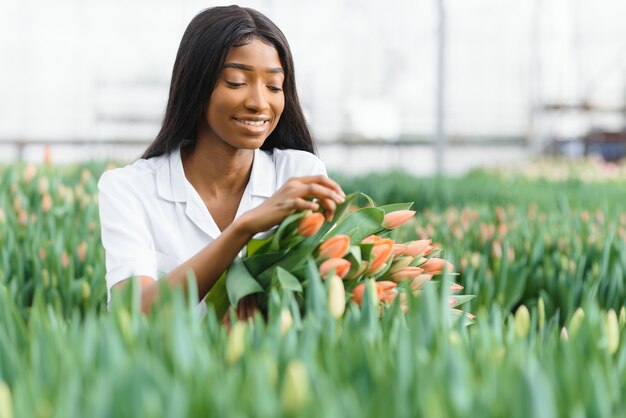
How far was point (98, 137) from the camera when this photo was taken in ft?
42.9

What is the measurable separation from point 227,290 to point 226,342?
0.28 m

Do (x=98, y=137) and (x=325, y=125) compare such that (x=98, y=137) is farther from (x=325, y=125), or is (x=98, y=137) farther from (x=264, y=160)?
(x=264, y=160)


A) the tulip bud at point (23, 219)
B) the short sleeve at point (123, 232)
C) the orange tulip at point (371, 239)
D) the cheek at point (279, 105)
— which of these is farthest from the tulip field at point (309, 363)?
the tulip bud at point (23, 219)

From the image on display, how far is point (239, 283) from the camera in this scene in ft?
4.65

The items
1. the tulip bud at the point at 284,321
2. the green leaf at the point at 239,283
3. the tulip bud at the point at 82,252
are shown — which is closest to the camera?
the tulip bud at the point at 284,321

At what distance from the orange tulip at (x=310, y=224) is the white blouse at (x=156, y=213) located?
40 centimetres

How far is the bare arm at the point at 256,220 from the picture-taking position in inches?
54.6

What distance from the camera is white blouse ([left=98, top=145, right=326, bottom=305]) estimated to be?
1.71 metres

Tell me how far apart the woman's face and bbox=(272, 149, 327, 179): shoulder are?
0.18 m

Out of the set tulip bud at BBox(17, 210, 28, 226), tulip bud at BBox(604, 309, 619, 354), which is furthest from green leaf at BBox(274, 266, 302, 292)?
tulip bud at BBox(17, 210, 28, 226)

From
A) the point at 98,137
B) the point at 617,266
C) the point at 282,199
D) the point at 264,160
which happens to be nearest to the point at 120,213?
the point at 264,160

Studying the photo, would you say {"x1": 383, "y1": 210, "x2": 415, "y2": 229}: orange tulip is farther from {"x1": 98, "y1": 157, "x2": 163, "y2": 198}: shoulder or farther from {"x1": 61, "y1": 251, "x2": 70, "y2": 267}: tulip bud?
{"x1": 61, "y1": 251, "x2": 70, "y2": 267}: tulip bud

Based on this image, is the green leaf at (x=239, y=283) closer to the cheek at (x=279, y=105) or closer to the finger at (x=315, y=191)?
the finger at (x=315, y=191)

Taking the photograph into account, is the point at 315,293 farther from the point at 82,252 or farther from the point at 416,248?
the point at 82,252
